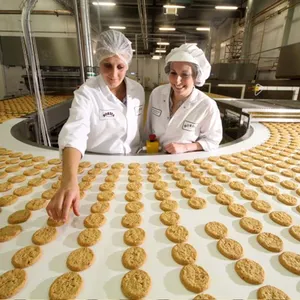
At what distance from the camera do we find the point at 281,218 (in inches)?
33.3

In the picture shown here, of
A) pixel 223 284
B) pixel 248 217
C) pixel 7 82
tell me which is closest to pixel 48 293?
pixel 223 284

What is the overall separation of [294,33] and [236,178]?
7.83 metres

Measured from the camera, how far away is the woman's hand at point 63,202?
0.71 m

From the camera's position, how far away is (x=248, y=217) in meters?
0.85

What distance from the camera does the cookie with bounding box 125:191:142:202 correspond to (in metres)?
0.97

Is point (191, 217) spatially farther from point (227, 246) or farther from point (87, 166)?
point (87, 166)

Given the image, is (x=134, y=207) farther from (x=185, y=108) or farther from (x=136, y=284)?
(x=185, y=108)

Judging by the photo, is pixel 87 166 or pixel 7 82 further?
pixel 7 82

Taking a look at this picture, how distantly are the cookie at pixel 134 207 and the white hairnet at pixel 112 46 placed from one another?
3.42 ft

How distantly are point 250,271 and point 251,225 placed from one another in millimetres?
215

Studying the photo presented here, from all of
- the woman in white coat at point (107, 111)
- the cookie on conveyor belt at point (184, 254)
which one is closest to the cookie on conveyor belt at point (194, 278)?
the cookie on conveyor belt at point (184, 254)

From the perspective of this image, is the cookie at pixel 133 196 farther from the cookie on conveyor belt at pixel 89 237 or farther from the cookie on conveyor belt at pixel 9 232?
the cookie on conveyor belt at pixel 9 232

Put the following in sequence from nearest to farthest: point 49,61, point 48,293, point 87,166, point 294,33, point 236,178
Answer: point 48,293
point 236,178
point 87,166
point 49,61
point 294,33

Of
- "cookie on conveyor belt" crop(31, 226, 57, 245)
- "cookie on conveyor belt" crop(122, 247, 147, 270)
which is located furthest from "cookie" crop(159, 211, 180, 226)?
"cookie on conveyor belt" crop(31, 226, 57, 245)
